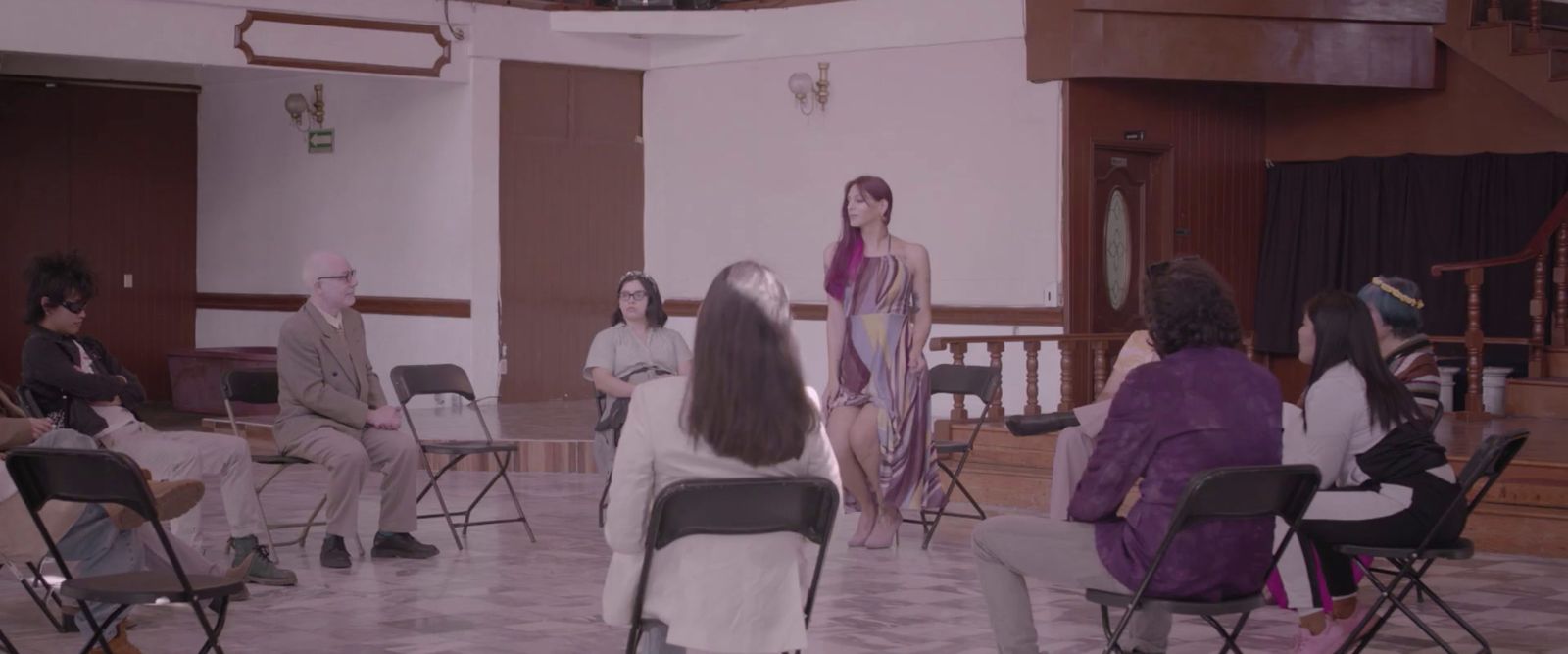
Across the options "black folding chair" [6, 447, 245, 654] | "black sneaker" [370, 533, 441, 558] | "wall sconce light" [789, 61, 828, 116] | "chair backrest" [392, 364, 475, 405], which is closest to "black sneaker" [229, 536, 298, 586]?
"black sneaker" [370, 533, 441, 558]

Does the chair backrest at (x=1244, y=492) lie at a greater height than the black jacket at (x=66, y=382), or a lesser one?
lesser

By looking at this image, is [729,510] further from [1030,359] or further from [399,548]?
[1030,359]

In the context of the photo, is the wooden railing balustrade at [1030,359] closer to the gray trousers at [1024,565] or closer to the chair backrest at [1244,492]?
the gray trousers at [1024,565]

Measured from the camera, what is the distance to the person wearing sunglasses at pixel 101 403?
18.2 ft

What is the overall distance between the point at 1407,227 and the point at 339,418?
706 cm

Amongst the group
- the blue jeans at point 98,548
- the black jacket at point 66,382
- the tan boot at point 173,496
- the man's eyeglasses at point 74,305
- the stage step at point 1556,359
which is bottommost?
the blue jeans at point 98,548

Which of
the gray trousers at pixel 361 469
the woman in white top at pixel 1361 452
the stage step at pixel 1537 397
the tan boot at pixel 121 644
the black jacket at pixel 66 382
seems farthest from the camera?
the stage step at pixel 1537 397

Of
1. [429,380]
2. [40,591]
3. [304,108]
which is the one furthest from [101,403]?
[304,108]

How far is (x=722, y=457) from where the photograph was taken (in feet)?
11.3

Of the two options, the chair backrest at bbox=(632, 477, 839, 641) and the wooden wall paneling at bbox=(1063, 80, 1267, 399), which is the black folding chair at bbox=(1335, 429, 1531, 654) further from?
the wooden wall paneling at bbox=(1063, 80, 1267, 399)

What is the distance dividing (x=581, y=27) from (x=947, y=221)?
2818mm

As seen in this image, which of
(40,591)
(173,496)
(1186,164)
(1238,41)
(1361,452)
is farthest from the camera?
(1186,164)

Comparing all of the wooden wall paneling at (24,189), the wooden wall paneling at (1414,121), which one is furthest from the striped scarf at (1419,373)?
the wooden wall paneling at (24,189)

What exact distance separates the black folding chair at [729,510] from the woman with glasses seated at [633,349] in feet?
11.6
